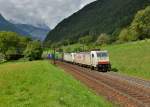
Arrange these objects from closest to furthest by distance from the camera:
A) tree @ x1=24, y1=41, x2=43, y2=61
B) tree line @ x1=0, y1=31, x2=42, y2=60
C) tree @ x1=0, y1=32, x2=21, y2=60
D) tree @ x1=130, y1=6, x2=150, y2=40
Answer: tree @ x1=130, y1=6, x2=150, y2=40 → tree @ x1=24, y1=41, x2=43, y2=61 → tree line @ x1=0, y1=31, x2=42, y2=60 → tree @ x1=0, y1=32, x2=21, y2=60

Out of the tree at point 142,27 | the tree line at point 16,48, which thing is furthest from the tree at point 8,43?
the tree at point 142,27

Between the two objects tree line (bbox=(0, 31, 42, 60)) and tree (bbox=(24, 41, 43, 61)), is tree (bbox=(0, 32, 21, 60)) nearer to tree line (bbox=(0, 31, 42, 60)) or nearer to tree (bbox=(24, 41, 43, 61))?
tree line (bbox=(0, 31, 42, 60))

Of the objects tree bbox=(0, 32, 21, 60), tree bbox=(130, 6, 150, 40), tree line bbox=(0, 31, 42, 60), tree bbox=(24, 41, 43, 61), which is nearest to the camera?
tree bbox=(130, 6, 150, 40)

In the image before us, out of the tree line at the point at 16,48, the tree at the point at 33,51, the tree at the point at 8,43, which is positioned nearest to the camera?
the tree at the point at 33,51

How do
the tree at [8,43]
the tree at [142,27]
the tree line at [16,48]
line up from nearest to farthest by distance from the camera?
the tree at [142,27]
the tree line at [16,48]
the tree at [8,43]

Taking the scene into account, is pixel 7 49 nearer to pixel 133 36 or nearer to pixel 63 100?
pixel 133 36

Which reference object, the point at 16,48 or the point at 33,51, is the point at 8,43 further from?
the point at 33,51

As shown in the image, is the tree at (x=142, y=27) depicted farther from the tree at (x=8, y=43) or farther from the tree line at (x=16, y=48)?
the tree at (x=8, y=43)

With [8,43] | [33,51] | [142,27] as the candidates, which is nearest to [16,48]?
[8,43]

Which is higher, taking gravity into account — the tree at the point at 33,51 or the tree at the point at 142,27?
the tree at the point at 142,27

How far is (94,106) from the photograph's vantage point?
1775cm

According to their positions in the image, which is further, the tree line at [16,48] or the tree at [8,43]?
the tree at [8,43]

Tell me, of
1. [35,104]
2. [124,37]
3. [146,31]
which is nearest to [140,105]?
[35,104]

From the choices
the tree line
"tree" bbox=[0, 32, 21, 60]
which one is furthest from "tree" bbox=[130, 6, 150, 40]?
"tree" bbox=[0, 32, 21, 60]
